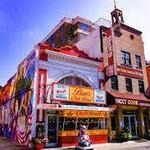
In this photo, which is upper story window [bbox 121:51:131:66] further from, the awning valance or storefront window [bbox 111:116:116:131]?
storefront window [bbox 111:116:116:131]

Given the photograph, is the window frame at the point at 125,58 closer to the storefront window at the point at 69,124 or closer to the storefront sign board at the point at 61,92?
the storefront sign board at the point at 61,92

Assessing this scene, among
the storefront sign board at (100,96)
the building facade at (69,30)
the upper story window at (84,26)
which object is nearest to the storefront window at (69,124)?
the storefront sign board at (100,96)

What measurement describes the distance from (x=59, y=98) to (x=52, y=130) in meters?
2.59

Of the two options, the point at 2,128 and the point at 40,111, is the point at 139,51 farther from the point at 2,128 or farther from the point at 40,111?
the point at 2,128

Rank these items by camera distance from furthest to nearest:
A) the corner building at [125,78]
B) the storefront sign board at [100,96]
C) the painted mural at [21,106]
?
1. the corner building at [125,78]
2. the storefront sign board at [100,96]
3. the painted mural at [21,106]

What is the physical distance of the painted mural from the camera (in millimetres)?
17031

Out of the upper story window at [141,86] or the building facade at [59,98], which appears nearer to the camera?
the building facade at [59,98]

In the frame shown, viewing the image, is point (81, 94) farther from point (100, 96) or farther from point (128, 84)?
point (128, 84)

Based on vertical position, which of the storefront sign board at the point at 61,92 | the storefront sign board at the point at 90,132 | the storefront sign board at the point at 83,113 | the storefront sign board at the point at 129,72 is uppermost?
the storefront sign board at the point at 129,72

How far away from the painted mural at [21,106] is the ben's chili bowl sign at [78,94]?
89.7 inches

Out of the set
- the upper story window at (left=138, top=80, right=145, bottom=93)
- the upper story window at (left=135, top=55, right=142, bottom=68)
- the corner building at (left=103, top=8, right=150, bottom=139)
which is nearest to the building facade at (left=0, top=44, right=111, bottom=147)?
the corner building at (left=103, top=8, right=150, bottom=139)

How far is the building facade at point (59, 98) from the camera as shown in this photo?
52.6 ft

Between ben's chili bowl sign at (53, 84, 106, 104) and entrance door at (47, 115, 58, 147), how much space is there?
1847mm

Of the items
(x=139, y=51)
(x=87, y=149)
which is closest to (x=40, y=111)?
(x=87, y=149)
